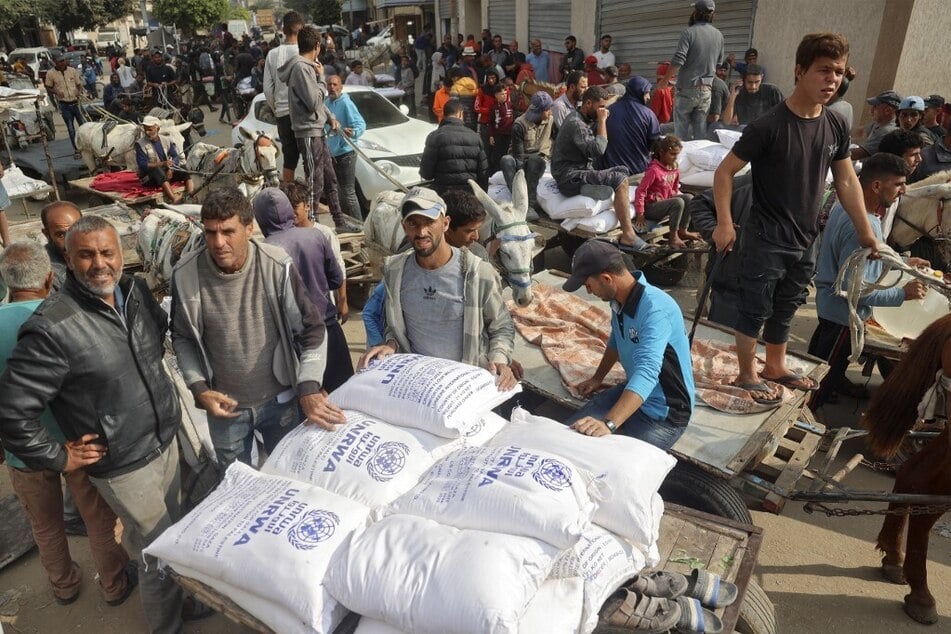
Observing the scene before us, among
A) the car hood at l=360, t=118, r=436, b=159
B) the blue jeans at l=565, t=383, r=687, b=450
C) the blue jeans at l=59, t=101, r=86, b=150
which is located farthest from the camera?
the blue jeans at l=59, t=101, r=86, b=150

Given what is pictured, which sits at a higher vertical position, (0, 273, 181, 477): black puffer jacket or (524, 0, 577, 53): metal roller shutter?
(524, 0, 577, 53): metal roller shutter

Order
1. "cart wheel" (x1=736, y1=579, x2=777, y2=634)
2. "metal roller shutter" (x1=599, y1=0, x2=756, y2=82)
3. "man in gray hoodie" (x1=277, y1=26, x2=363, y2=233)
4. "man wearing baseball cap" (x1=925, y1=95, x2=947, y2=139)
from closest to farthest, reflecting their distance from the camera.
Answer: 1. "cart wheel" (x1=736, y1=579, x2=777, y2=634)
2. "man in gray hoodie" (x1=277, y1=26, x2=363, y2=233)
3. "man wearing baseball cap" (x1=925, y1=95, x2=947, y2=139)
4. "metal roller shutter" (x1=599, y1=0, x2=756, y2=82)

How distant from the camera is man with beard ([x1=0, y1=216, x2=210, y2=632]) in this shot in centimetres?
253

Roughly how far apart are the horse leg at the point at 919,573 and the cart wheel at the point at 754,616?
40.3 inches

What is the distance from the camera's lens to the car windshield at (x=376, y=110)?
404 inches

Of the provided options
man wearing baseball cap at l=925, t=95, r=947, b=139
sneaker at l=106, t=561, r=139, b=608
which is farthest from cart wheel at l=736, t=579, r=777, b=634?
man wearing baseball cap at l=925, t=95, r=947, b=139

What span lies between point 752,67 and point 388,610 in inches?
371

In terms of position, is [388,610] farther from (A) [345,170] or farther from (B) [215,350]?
(A) [345,170]

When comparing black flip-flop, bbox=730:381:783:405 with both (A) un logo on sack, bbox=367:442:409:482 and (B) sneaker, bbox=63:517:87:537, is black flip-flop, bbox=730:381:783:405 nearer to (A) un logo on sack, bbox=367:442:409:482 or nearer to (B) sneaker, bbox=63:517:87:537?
(A) un logo on sack, bbox=367:442:409:482

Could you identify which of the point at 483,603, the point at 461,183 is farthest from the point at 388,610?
the point at 461,183

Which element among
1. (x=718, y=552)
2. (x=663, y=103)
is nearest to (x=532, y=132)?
(x=663, y=103)

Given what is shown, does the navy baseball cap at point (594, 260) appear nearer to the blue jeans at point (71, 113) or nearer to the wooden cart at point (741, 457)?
the wooden cart at point (741, 457)

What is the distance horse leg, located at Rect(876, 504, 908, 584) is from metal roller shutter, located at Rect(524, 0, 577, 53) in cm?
1593

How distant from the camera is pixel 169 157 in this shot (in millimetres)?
9844
